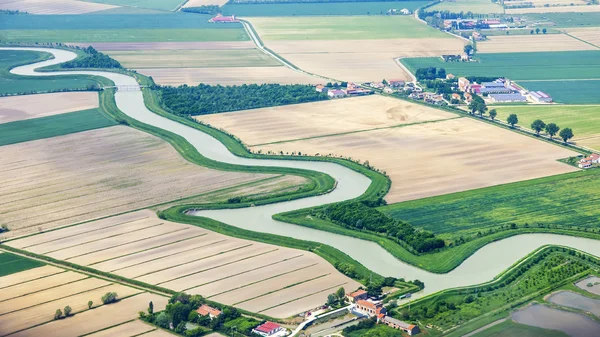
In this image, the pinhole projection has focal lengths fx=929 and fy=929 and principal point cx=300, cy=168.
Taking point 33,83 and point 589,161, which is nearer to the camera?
point 589,161

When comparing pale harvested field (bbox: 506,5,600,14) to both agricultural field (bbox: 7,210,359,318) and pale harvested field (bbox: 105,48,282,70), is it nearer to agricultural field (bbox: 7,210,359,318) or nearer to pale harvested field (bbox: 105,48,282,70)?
pale harvested field (bbox: 105,48,282,70)

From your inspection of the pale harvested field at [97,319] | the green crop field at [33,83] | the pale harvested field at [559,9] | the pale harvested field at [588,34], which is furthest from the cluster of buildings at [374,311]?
the pale harvested field at [559,9]

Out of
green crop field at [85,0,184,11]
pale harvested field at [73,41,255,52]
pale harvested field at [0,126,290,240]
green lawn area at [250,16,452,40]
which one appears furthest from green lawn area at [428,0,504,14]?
pale harvested field at [0,126,290,240]

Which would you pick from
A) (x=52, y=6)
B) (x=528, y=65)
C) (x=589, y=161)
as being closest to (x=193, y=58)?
(x=528, y=65)

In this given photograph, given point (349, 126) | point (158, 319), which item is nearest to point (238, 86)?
point (349, 126)

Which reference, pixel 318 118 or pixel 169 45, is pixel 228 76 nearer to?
pixel 169 45

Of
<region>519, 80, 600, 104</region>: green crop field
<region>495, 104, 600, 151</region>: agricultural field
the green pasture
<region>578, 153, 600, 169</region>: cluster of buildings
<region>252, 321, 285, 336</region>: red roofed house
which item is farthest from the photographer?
<region>519, 80, 600, 104</region>: green crop field
